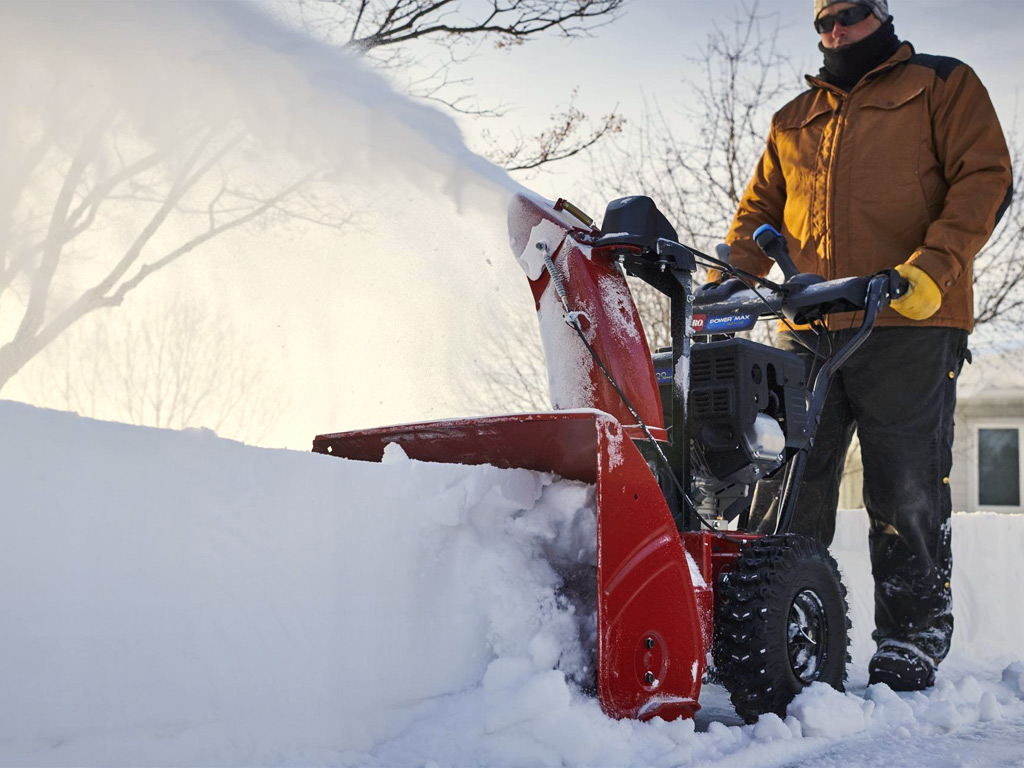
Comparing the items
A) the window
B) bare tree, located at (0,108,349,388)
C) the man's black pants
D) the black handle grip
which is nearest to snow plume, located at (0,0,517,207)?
the black handle grip

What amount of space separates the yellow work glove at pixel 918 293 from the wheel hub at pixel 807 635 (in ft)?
3.18

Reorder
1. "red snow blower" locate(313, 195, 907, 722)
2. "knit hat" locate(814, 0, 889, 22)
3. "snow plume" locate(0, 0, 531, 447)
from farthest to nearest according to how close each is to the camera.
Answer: "snow plume" locate(0, 0, 531, 447)
"knit hat" locate(814, 0, 889, 22)
"red snow blower" locate(313, 195, 907, 722)

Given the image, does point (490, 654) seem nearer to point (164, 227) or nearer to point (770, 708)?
point (770, 708)

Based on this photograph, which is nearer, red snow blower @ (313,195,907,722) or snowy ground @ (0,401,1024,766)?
snowy ground @ (0,401,1024,766)

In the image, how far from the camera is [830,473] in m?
3.36

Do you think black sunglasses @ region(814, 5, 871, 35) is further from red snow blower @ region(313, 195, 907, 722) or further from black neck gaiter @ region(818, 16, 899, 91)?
red snow blower @ region(313, 195, 907, 722)

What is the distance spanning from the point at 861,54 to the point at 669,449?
171 centimetres

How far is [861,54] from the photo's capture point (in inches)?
128

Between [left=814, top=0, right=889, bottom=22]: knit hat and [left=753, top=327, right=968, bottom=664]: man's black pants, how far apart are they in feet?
3.51

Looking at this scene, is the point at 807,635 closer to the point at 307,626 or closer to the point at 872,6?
the point at 307,626

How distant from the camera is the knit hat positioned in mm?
3168

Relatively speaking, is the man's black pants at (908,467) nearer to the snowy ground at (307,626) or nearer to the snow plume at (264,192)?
the snowy ground at (307,626)

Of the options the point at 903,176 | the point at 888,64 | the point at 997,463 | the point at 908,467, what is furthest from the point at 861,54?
the point at 997,463

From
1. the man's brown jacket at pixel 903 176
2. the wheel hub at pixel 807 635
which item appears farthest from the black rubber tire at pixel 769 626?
the man's brown jacket at pixel 903 176
